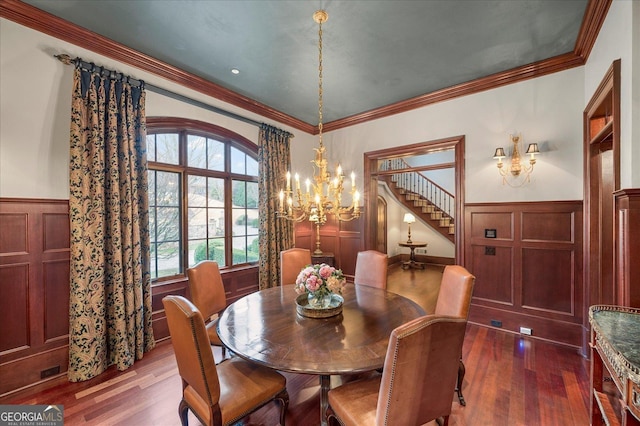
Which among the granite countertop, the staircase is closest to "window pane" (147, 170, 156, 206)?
the granite countertop

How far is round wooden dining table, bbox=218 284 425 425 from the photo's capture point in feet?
4.35

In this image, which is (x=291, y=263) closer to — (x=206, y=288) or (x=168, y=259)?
(x=206, y=288)

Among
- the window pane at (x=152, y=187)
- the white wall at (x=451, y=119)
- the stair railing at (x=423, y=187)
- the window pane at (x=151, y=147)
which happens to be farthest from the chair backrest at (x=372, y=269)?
the stair railing at (x=423, y=187)

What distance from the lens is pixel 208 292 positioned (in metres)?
2.40

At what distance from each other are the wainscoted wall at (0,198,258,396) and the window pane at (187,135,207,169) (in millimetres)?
1386

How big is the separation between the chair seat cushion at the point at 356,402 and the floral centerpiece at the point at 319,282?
54cm

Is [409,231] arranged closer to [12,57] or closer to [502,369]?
[502,369]

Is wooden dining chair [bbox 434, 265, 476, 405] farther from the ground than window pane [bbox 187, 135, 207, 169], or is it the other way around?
window pane [bbox 187, 135, 207, 169]

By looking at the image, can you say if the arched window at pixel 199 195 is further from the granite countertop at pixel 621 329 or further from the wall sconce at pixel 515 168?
the granite countertop at pixel 621 329

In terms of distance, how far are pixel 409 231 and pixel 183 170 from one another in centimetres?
603

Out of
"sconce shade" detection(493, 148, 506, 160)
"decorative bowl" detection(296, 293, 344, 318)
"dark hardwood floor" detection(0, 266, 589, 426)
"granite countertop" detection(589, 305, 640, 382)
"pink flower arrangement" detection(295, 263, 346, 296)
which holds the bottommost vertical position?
"dark hardwood floor" detection(0, 266, 589, 426)

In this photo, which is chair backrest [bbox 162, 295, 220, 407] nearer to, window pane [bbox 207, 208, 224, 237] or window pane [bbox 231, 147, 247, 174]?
window pane [bbox 207, 208, 224, 237]

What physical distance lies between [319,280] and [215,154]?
8.89 ft

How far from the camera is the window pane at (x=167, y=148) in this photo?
10.2 ft
